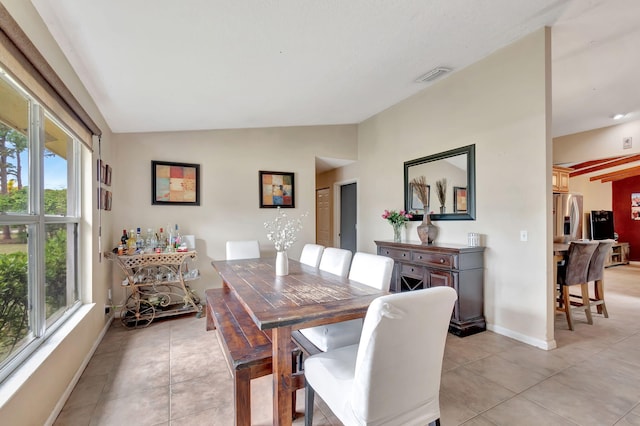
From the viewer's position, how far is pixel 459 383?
6.88ft

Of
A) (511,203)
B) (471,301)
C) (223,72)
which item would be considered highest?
(223,72)

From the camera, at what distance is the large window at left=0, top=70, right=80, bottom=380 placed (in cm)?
143

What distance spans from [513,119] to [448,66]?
0.87 metres

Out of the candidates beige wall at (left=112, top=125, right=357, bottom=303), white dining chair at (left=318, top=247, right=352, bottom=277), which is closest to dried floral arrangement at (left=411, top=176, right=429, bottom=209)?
beige wall at (left=112, top=125, right=357, bottom=303)

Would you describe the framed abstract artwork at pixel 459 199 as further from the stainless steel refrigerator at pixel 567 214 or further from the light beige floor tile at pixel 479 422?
the stainless steel refrigerator at pixel 567 214

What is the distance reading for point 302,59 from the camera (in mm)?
2441

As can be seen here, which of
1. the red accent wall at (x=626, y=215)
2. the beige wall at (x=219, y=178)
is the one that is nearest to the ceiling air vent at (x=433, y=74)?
the beige wall at (x=219, y=178)

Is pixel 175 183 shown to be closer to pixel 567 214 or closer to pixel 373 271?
pixel 373 271

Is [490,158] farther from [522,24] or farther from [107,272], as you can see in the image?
[107,272]

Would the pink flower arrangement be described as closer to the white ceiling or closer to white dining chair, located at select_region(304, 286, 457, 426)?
the white ceiling

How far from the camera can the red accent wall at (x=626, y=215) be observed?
7262 millimetres

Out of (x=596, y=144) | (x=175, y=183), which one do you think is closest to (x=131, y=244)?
(x=175, y=183)

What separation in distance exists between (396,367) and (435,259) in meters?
2.21

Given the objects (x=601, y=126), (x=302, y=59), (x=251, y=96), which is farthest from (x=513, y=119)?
(x=601, y=126)
